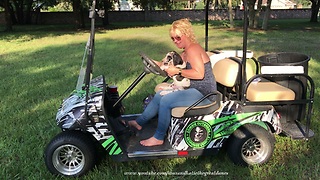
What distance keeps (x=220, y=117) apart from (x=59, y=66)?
19.3 ft

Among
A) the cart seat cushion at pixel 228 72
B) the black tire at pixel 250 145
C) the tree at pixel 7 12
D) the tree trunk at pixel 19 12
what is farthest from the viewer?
the tree trunk at pixel 19 12

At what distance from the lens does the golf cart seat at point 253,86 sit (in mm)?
2625

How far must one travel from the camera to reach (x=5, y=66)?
291 inches

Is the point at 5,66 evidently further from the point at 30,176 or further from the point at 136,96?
the point at 30,176

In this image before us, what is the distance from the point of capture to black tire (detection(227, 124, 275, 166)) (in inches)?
102

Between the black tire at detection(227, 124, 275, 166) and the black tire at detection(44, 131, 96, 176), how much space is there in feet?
4.58

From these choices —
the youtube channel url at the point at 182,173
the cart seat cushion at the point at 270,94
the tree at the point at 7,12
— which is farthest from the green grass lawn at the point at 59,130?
the tree at the point at 7,12

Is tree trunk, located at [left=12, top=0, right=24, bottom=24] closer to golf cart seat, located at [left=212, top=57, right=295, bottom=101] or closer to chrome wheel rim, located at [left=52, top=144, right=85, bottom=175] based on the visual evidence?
chrome wheel rim, located at [left=52, top=144, right=85, bottom=175]

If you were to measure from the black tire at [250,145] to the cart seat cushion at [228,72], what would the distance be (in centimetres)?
50

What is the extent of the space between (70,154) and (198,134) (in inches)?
49.3

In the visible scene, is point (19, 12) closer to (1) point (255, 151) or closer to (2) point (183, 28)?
(2) point (183, 28)

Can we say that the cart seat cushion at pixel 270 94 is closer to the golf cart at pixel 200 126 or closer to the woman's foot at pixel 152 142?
the golf cart at pixel 200 126

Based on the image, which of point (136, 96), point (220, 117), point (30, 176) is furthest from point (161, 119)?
point (136, 96)

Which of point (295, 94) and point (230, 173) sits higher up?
point (295, 94)
